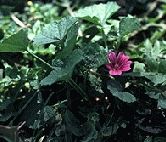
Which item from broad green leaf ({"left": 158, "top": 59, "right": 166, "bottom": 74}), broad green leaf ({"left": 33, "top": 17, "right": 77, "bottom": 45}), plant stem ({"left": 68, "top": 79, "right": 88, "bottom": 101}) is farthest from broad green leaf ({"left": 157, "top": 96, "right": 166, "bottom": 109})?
broad green leaf ({"left": 33, "top": 17, "right": 77, "bottom": 45})

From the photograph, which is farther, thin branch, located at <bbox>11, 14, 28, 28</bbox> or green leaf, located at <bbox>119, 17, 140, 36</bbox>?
thin branch, located at <bbox>11, 14, 28, 28</bbox>

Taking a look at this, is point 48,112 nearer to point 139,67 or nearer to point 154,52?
point 139,67

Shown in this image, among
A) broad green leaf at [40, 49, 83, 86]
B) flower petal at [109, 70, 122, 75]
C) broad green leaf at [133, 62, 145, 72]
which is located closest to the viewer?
broad green leaf at [40, 49, 83, 86]

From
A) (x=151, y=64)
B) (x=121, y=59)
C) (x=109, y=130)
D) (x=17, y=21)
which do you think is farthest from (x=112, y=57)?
(x=17, y=21)

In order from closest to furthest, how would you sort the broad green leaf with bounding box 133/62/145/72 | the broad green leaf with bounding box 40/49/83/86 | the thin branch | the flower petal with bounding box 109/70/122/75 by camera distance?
the broad green leaf with bounding box 40/49/83/86 < the flower petal with bounding box 109/70/122/75 < the broad green leaf with bounding box 133/62/145/72 < the thin branch

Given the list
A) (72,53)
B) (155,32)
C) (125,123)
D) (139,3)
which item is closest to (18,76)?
(72,53)

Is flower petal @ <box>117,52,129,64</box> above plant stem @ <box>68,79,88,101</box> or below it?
above

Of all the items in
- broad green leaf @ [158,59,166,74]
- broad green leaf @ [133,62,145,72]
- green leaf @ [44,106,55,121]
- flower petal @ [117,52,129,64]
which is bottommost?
green leaf @ [44,106,55,121]

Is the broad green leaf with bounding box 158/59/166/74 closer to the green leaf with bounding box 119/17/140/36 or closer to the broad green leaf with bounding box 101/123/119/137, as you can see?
the green leaf with bounding box 119/17/140/36
